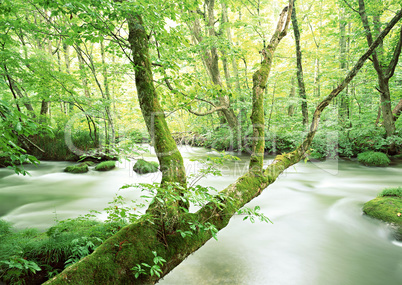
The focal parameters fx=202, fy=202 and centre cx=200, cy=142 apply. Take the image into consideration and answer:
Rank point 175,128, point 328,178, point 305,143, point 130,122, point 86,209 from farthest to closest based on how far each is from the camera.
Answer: point 175,128, point 130,122, point 328,178, point 86,209, point 305,143

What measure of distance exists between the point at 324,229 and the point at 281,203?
1331mm

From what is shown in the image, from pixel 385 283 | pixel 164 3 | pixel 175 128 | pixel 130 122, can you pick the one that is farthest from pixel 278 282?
pixel 175 128

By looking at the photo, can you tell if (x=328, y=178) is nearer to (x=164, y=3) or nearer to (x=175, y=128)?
(x=164, y=3)

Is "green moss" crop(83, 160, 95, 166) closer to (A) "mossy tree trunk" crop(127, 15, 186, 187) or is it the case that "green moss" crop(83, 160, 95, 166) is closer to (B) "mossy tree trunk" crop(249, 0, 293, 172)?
(A) "mossy tree trunk" crop(127, 15, 186, 187)

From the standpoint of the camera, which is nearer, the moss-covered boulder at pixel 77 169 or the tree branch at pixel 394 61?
the tree branch at pixel 394 61

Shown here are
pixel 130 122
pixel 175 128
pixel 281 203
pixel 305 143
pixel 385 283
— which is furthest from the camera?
pixel 175 128

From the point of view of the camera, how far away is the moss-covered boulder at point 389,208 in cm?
352

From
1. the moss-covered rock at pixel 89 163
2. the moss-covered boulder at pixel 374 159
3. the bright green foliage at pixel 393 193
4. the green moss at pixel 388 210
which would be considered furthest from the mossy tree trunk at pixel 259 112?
the moss-covered rock at pixel 89 163

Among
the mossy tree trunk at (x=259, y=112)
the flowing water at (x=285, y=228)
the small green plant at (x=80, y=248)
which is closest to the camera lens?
the small green plant at (x=80, y=248)

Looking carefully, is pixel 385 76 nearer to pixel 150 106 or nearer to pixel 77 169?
pixel 150 106

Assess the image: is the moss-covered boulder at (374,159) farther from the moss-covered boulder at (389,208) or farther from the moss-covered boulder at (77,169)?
the moss-covered boulder at (77,169)

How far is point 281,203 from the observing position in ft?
17.4

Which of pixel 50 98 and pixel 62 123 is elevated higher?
pixel 50 98

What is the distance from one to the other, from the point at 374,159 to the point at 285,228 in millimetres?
6752
